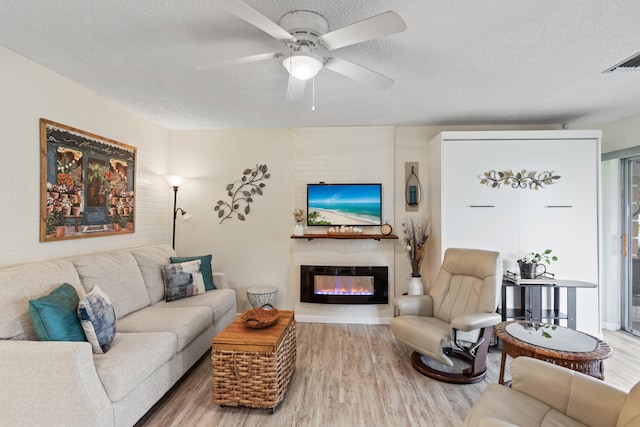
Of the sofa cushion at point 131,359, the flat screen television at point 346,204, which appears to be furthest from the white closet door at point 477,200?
the sofa cushion at point 131,359

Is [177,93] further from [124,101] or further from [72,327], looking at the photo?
[72,327]

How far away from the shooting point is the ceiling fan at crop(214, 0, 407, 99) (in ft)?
4.67

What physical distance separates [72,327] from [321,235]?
2.63m

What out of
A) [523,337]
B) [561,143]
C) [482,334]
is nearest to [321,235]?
[482,334]

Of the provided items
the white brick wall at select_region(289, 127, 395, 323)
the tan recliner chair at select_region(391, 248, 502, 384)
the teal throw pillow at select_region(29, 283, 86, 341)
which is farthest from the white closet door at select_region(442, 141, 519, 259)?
the teal throw pillow at select_region(29, 283, 86, 341)

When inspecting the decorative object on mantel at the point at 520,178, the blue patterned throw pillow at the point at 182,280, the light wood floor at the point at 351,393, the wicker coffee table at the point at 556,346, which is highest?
the decorative object on mantel at the point at 520,178

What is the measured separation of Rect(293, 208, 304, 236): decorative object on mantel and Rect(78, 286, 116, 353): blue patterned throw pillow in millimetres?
2288

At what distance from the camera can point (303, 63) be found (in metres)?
1.87

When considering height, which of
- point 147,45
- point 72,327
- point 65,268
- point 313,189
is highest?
point 147,45

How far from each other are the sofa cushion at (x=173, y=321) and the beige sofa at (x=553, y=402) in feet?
6.79

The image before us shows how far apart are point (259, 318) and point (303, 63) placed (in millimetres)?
1837

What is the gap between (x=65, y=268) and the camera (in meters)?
2.39

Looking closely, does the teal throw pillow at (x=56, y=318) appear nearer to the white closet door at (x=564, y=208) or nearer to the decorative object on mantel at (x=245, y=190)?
the decorative object on mantel at (x=245, y=190)

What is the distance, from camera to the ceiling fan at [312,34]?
142cm
